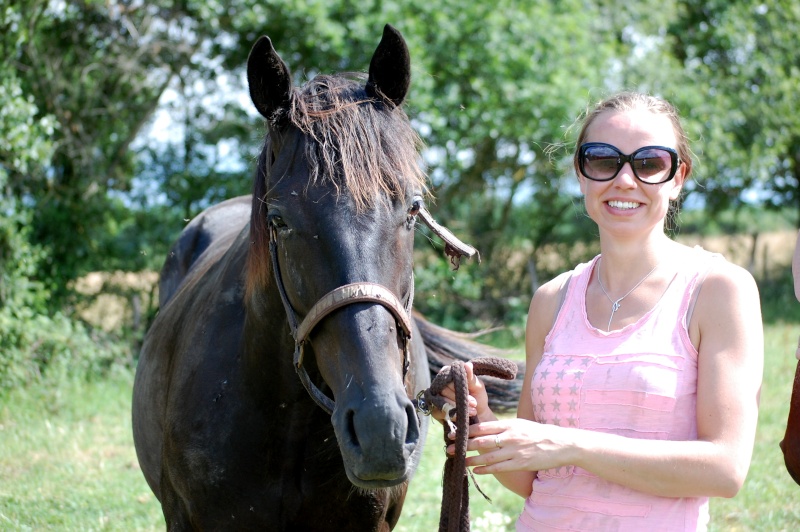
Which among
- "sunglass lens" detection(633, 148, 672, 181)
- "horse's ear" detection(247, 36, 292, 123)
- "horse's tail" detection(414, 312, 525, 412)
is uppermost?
"horse's ear" detection(247, 36, 292, 123)

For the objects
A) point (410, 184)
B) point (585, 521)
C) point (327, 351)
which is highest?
point (410, 184)

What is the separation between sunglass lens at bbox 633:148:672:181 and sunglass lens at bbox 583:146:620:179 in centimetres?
5

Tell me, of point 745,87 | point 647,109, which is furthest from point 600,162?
point 745,87

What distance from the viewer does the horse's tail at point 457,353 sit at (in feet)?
13.8

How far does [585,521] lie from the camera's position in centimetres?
177

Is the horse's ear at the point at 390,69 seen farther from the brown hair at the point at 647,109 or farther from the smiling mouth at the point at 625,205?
the smiling mouth at the point at 625,205

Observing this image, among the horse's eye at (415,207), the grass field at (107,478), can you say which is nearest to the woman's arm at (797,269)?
the horse's eye at (415,207)

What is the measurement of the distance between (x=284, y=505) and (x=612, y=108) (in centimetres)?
154

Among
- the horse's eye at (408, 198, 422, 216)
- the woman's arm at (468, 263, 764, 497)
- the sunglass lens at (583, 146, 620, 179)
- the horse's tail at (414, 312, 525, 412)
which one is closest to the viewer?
the woman's arm at (468, 263, 764, 497)

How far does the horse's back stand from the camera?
14.9 ft

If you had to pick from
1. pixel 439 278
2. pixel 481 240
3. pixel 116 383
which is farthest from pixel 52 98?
pixel 481 240

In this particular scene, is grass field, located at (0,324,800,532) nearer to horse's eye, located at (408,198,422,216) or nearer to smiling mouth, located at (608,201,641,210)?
horse's eye, located at (408,198,422,216)

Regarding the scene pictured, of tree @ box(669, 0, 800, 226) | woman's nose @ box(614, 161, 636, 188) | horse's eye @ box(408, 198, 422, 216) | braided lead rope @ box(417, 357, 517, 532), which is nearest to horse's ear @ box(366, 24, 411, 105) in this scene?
horse's eye @ box(408, 198, 422, 216)

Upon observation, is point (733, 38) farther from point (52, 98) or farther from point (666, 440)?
point (666, 440)
